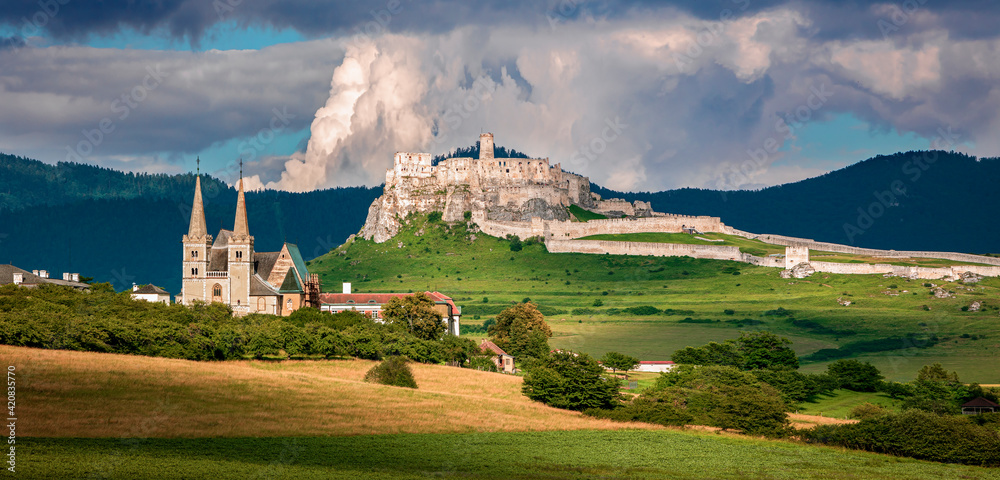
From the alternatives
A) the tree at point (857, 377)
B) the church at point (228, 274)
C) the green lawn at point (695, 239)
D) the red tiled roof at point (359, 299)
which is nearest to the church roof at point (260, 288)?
the church at point (228, 274)

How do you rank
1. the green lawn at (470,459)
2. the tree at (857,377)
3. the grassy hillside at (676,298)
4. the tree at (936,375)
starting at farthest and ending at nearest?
the grassy hillside at (676,298) → the tree at (857,377) → the tree at (936,375) → the green lawn at (470,459)

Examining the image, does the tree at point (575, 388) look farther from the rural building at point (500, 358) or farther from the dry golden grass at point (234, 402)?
the rural building at point (500, 358)

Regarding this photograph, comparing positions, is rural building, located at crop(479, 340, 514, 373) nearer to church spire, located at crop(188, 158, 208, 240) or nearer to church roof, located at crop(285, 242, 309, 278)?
church roof, located at crop(285, 242, 309, 278)

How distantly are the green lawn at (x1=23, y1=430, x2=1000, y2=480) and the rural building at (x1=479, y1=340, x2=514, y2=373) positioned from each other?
95.8ft

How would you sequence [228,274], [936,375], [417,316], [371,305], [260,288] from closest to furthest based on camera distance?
1. [936,375]
2. [417,316]
3. [228,274]
4. [260,288]
5. [371,305]

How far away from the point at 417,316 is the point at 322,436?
39753 millimetres

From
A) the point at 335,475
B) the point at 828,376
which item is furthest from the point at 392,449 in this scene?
the point at 828,376

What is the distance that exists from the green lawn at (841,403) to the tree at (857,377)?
819mm

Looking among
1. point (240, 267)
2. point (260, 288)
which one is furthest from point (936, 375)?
point (240, 267)

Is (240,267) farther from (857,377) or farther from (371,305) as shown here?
(857,377)

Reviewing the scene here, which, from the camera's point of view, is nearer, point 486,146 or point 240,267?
point 240,267

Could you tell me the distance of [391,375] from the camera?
65.2 meters

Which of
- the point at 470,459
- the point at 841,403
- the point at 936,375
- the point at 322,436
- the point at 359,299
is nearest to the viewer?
the point at 470,459

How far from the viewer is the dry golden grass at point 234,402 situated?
47.8m
